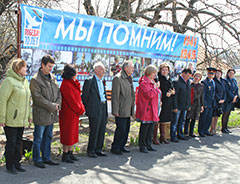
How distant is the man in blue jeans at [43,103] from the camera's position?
189 inches

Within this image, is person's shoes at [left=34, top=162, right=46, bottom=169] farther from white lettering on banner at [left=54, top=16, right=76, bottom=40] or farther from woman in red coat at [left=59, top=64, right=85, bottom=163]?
white lettering on banner at [left=54, top=16, right=76, bottom=40]

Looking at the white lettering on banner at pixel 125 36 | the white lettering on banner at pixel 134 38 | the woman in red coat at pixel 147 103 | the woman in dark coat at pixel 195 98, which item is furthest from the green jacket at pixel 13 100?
the woman in dark coat at pixel 195 98

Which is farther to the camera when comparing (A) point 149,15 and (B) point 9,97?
(A) point 149,15

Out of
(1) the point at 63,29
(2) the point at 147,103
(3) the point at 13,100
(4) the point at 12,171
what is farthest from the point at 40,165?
(1) the point at 63,29

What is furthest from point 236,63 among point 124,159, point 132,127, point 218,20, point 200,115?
point 124,159

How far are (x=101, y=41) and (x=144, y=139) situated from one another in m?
2.55

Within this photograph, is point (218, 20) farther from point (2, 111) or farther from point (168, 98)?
point (2, 111)

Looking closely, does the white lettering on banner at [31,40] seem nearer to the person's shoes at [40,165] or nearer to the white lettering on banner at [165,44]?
the person's shoes at [40,165]

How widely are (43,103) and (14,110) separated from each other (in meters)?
0.46

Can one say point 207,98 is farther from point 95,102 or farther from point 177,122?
point 95,102

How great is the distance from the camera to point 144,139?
249 inches

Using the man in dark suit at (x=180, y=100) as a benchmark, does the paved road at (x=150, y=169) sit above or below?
below

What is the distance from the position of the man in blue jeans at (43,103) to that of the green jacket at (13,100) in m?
0.23

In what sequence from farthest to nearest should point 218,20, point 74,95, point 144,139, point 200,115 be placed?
1. point 218,20
2. point 200,115
3. point 144,139
4. point 74,95
